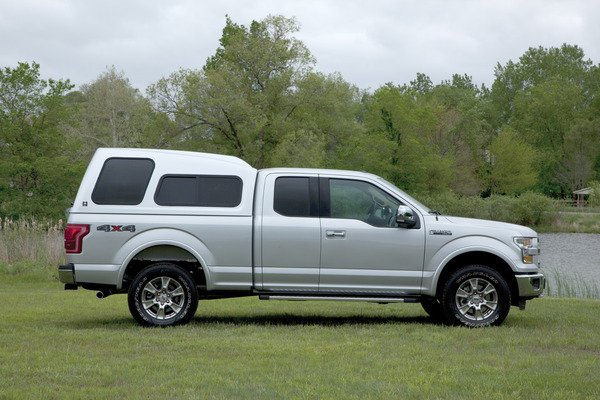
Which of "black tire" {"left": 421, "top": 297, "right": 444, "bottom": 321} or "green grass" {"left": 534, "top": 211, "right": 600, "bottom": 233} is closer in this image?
"black tire" {"left": 421, "top": 297, "right": 444, "bottom": 321}

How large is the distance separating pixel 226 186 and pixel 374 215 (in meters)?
1.97

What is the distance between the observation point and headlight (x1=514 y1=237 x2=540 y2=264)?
9461 mm

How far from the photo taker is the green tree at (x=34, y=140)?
3375 centimetres

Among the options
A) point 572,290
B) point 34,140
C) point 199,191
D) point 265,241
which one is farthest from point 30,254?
point 34,140

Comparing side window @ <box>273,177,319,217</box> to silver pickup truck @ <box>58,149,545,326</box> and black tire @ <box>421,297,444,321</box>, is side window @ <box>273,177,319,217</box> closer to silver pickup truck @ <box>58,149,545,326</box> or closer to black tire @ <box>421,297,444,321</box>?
silver pickup truck @ <box>58,149,545,326</box>

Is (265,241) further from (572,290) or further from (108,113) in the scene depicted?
(108,113)

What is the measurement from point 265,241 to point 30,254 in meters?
11.9

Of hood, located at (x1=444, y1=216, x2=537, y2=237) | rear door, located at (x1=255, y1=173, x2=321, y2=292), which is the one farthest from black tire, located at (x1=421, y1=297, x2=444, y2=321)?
rear door, located at (x1=255, y1=173, x2=321, y2=292)

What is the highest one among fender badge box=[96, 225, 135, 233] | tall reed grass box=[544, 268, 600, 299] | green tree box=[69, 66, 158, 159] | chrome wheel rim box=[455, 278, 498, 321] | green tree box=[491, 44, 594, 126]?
green tree box=[491, 44, 594, 126]

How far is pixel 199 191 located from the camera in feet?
30.7

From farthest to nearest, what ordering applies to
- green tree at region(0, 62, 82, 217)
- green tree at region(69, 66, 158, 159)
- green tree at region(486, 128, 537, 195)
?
1. green tree at region(486, 128, 537, 195)
2. green tree at region(69, 66, 158, 159)
3. green tree at region(0, 62, 82, 217)

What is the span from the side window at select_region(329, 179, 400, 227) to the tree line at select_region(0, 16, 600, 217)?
2467 centimetres

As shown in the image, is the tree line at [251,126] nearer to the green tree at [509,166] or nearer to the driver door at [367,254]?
the green tree at [509,166]

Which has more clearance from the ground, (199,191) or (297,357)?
(199,191)
